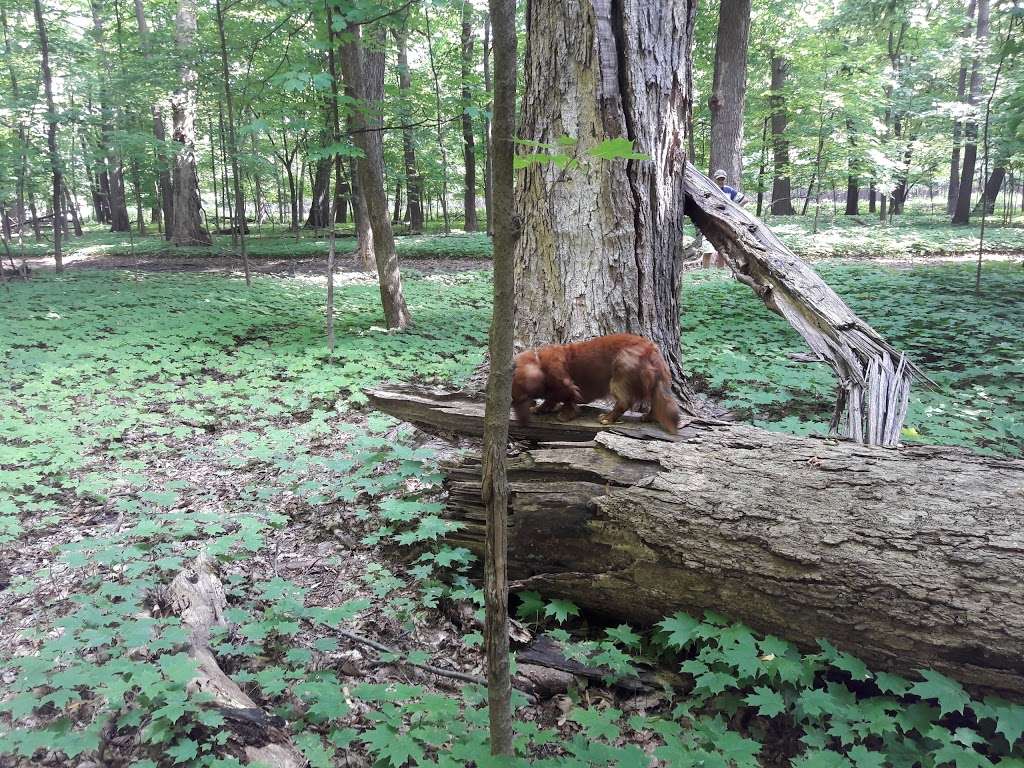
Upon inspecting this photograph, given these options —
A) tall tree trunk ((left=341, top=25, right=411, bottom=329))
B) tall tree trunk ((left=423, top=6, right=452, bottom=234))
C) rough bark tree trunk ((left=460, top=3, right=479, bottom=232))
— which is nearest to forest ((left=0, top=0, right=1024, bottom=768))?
tall tree trunk ((left=341, top=25, right=411, bottom=329))

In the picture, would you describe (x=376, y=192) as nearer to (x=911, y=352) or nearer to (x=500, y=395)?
(x=911, y=352)

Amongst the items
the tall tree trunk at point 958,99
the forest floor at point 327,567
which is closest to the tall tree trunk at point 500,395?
the forest floor at point 327,567

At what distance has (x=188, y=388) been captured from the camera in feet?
20.9

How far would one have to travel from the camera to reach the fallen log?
7.27 ft

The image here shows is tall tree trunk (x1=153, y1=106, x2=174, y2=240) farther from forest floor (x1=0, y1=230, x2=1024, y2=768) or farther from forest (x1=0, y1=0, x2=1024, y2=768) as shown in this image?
forest (x1=0, y1=0, x2=1024, y2=768)

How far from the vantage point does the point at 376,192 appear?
26.9 feet

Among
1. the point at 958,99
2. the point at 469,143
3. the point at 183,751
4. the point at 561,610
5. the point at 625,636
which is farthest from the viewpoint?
the point at 469,143

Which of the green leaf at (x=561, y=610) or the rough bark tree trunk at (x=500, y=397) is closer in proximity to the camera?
the rough bark tree trunk at (x=500, y=397)

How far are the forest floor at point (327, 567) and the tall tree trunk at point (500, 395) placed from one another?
1.29 ft

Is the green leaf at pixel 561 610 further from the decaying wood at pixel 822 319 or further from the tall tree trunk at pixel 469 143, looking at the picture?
the tall tree trunk at pixel 469 143

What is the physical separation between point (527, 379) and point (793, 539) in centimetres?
→ 153

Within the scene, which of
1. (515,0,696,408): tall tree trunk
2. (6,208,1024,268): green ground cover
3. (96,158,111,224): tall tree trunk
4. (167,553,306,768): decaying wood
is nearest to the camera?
(167,553,306,768): decaying wood

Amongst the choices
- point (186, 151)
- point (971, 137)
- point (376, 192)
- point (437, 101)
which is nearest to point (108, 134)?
point (186, 151)

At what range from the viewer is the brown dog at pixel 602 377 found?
10.4ft
